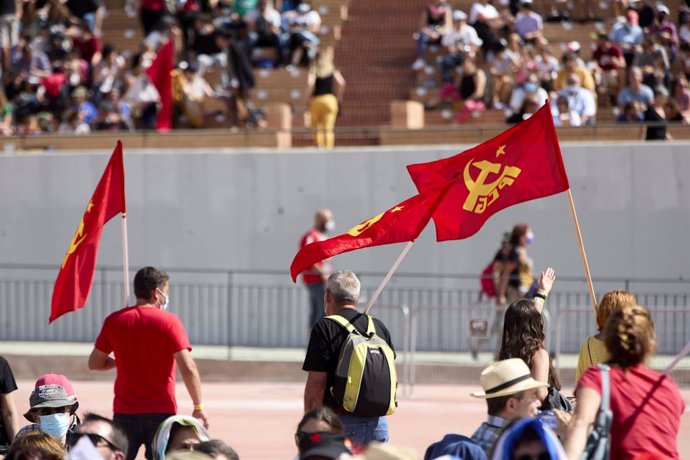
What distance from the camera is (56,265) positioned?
20734 millimetres

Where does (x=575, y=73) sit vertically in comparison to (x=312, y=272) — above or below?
above

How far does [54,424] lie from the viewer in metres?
7.86

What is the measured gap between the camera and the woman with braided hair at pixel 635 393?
5.92 m

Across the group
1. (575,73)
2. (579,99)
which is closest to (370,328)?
(579,99)

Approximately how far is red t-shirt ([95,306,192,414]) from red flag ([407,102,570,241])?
81.3 inches

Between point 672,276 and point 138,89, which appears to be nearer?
point 672,276

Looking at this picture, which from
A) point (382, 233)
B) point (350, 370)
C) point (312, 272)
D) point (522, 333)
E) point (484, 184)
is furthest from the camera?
point (312, 272)

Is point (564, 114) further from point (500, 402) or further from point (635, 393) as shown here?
point (635, 393)

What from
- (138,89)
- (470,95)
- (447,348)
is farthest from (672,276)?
(138,89)

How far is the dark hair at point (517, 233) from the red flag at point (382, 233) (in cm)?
836

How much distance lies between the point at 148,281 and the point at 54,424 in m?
1.36

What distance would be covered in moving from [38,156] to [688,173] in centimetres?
975

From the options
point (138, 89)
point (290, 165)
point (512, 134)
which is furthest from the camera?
point (138, 89)

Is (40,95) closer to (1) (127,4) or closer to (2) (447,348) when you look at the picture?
(1) (127,4)
